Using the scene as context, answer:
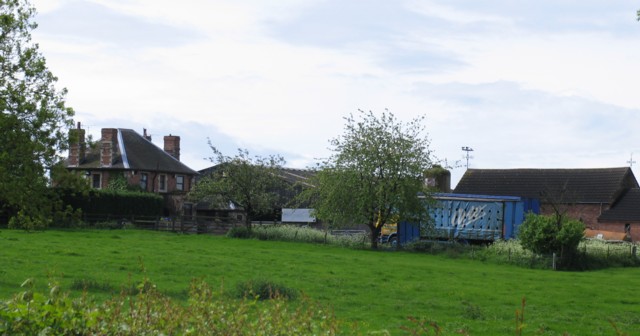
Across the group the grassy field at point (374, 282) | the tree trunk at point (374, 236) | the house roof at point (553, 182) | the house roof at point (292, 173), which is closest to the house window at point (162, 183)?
the house roof at point (292, 173)

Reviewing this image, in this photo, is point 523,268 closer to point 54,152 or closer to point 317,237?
point 317,237

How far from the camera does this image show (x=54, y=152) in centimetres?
2261

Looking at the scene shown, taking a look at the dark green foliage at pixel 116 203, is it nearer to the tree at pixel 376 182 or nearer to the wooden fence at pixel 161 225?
the wooden fence at pixel 161 225

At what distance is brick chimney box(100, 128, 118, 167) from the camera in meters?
76.0

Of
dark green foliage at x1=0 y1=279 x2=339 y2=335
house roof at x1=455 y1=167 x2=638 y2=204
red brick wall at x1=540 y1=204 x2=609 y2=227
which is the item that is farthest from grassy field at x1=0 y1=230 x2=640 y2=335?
house roof at x1=455 y1=167 x2=638 y2=204

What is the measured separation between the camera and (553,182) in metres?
73.1

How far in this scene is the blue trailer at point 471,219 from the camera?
50.0m

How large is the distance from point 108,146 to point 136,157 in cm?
280

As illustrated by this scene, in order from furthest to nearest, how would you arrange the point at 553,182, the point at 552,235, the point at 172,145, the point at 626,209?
the point at 172,145, the point at 553,182, the point at 626,209, the point at 552,235

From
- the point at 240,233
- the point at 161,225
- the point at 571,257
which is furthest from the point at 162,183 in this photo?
the point at 571,257

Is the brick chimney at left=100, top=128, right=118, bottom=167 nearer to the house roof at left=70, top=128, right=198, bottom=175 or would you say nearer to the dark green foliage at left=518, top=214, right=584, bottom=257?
the house roof at left=70, top=128, right=198, bottom=175

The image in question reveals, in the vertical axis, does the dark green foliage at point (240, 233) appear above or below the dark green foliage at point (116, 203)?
below

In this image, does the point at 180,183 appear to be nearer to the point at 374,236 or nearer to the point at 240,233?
the point at 240,233

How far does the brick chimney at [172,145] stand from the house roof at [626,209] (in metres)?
42.3
